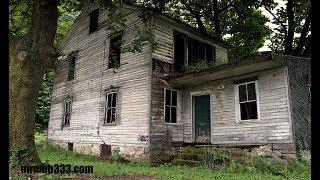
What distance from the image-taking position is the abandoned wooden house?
39.1 feet

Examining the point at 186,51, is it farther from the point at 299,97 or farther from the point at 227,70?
the point at 299,97

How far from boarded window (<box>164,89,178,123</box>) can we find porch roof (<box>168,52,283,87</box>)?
542mm

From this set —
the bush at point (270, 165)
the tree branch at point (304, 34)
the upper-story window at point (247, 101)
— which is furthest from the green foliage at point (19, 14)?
the tree branch at point (304, 34)

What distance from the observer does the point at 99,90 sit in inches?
650

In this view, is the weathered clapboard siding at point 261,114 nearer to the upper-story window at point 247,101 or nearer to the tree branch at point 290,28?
the upper-story window at point 247,101

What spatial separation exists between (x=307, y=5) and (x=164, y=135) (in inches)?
566

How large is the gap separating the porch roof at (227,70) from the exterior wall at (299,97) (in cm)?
44

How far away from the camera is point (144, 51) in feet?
47.0

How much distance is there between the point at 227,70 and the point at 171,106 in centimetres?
360

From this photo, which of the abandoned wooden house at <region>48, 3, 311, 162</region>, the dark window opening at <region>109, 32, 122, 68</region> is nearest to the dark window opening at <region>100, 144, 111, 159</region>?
the abandoned wooden house at <region>48, 3, 311, 162</region>

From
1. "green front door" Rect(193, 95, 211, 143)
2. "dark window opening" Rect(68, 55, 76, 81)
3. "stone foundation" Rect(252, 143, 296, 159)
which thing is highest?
"dark window opening" Rect(68, 55, 76, 81)

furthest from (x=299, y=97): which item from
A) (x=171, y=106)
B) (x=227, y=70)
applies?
(x=171, y=106)

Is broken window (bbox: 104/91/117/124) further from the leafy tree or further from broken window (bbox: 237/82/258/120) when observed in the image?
the leafy tree

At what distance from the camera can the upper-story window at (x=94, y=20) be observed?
18084mm
